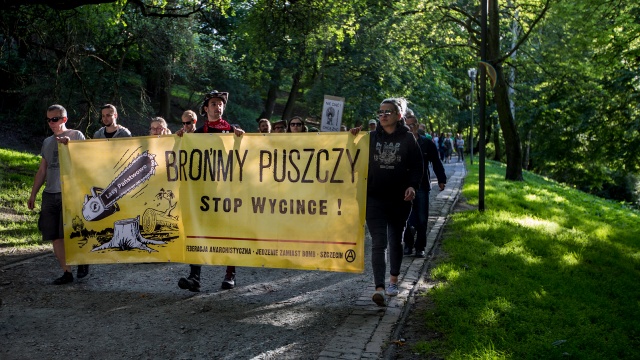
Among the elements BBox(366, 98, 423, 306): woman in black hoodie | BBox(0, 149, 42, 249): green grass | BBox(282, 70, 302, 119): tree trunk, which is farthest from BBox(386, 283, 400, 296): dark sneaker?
BBox(282, 70, 302, 119): tree trunk

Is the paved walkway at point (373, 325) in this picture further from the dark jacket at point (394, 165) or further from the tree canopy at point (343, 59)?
the tree canopy at point (343, 59)

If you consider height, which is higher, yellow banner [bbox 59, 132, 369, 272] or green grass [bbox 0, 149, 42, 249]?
yellow banner [bbox 59, 132, 369, 272]

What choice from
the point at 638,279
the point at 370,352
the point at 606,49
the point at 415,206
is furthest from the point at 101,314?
the point at 606,49

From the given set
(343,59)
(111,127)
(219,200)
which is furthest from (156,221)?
(343,59)

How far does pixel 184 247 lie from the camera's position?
7.69 metres

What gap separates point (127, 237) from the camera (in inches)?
310

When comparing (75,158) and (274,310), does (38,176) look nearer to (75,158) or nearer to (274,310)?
(75,158)

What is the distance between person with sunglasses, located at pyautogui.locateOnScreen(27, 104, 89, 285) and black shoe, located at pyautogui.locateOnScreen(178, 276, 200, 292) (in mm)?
1508

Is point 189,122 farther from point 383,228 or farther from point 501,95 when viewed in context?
point 501,95

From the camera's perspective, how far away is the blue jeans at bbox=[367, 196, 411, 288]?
6961 mm

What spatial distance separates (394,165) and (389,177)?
13 centimetres

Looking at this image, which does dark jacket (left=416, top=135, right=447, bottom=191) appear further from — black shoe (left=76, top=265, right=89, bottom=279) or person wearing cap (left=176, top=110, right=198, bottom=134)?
black shoe (left=76, top=265, right=89, bottom=279)

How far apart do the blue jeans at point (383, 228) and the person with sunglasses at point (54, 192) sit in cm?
359

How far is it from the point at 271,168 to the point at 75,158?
2.35 metres
